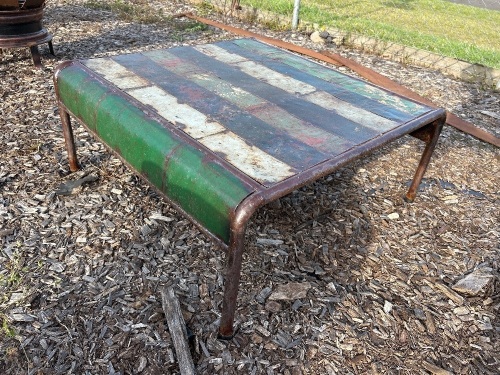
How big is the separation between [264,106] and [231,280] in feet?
3.40

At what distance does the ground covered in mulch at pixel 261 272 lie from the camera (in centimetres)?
203

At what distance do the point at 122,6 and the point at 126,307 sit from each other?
249 inches

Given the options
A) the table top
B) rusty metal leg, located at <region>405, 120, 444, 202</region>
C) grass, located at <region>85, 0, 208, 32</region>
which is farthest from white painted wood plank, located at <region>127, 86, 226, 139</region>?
grass, located at <region>85, 0, 208, 32</region>

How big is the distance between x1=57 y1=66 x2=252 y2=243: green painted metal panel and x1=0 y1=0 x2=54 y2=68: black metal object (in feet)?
7.43

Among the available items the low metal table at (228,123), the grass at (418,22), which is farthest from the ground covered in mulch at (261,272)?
the grass at (418,22)

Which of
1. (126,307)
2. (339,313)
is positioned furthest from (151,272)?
(339,313)

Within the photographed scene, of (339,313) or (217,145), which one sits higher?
(217,145)

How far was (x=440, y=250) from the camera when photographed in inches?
108

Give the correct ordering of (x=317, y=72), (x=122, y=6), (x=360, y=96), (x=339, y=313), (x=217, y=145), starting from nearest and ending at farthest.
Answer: (x=217, y=145) → (x=339, y=313) → (x=360, y=96) → (x=317, y=72) → (x=122, y=6)

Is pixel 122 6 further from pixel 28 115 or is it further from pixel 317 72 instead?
pixel 317 72

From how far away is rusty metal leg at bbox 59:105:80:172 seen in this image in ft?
9.22

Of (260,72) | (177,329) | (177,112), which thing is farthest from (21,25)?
(177,329)

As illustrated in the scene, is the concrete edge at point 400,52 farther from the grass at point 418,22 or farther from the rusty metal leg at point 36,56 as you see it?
the rusty metal leg at point 36,56

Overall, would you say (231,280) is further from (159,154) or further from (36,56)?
(36,56)
